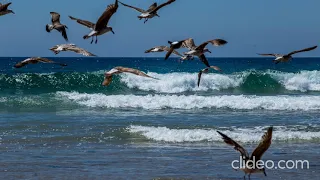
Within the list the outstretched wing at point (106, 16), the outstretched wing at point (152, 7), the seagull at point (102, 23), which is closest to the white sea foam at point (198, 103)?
the outstretched wing at point (152, 7)

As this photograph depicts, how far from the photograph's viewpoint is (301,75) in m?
39.2

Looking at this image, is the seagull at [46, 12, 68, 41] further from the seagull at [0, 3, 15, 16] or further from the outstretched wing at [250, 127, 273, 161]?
the outstretched wing at [250, 127, 273, 161]

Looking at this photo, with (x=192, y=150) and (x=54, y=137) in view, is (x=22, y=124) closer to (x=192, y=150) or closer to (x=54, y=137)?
(x=54, y=137)

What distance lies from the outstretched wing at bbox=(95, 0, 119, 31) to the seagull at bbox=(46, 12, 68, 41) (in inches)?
24.7

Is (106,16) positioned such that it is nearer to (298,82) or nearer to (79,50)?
(79,50)

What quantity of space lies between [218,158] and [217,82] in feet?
76.1

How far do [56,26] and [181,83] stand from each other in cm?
2443

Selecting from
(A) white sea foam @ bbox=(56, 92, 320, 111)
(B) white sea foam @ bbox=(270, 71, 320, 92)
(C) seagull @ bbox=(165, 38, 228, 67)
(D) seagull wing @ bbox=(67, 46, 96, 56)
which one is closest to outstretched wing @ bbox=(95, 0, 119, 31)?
(D) seagull wing @ bbox=(67, 46, 96, 56)

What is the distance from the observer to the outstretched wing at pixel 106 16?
8633 millimetres

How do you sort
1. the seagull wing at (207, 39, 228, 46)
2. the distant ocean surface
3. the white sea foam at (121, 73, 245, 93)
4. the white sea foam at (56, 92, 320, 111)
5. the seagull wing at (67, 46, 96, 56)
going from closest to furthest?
1. the seagull wing at (67, 46, 96, 56)
2. the seagull wing at (207, 39, 228, 46)
3. the distant ocean surface
4. the white sea foam at (56, 92, 320, 111)
5. the white sea foam at (121, 73, 245, 93)

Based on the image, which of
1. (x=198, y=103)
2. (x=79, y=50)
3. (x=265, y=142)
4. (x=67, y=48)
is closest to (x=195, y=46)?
(x=79, y=50)

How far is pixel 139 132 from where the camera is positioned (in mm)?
15852

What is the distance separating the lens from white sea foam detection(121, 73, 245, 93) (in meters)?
32.8

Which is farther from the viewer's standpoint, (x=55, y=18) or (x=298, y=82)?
(x=298, y=82)
